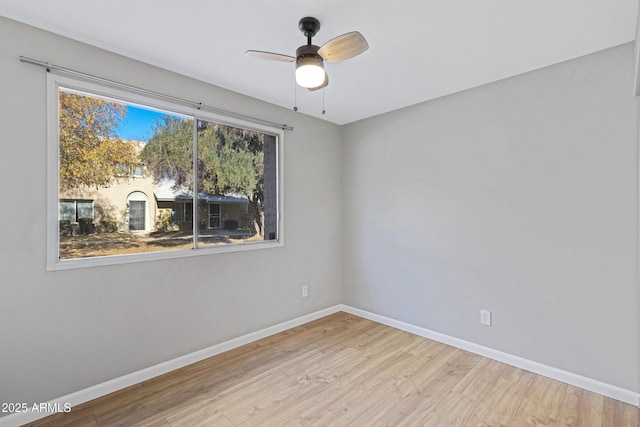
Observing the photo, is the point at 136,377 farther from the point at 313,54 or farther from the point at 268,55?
the point at 313,54

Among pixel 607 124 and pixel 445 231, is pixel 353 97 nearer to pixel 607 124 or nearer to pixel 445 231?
pixel 445 231

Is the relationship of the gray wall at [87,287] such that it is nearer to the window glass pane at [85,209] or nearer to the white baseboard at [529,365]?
the window glass pane at [85,209]

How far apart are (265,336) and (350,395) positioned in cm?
123

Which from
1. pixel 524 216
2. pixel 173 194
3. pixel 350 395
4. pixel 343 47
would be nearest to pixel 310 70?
pixel 343 47

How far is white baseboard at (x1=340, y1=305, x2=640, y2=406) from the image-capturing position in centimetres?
208

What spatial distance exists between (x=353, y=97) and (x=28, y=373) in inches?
128

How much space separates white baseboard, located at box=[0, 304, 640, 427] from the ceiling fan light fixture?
2.38 m

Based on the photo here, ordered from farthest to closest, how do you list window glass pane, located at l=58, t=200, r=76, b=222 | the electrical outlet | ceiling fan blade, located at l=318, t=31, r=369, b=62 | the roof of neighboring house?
the electrical outlet, the roof of neighboring house, window glass pane, located at l=58, t=200, r=76, b=222, ceiling fan blade, located at l=318, t=31, r=369, b=62

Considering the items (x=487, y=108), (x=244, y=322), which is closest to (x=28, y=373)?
(x=244, y=322)

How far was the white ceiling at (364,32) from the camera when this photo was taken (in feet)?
5.74

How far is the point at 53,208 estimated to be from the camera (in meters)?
1.96

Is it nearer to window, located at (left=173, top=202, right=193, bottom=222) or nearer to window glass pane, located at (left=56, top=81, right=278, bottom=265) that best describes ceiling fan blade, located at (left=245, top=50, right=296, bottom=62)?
window glass pane, located at (left=56, top=81, right=278, bottom=265)

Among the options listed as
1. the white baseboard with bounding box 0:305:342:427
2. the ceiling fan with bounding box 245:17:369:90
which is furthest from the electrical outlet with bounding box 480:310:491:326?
the ceiling fan with bounding box 245:17:369:90

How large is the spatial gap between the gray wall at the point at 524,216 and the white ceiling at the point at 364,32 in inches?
13.1
